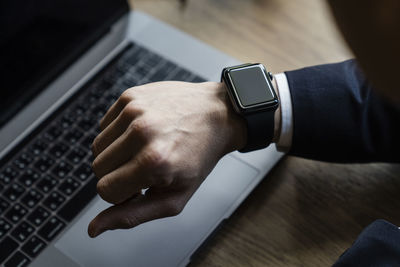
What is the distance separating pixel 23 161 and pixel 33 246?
0.15 meters

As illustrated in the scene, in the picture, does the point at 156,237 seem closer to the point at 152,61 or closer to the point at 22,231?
the point at 22,231

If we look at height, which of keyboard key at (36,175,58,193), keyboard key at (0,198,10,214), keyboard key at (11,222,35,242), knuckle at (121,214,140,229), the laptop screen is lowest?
knuckle at (121,214,140,229)

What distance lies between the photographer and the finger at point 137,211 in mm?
551

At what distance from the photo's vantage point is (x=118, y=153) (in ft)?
1.90

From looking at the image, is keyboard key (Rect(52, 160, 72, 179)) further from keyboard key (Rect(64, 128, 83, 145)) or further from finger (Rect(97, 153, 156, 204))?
finger (Rect(97, 153, 156, 204))

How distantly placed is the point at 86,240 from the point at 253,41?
1.61 ft

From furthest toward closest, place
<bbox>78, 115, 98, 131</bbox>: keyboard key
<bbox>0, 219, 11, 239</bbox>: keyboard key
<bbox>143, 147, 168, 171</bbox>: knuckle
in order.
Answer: <bbox>78, 115, 98, 131</bbox>: keyboard key
<bbox>0, 219, 11, 239</bbox>: keyboard key
<bbox>143, 147, 168, 171</bbox>: knuckle

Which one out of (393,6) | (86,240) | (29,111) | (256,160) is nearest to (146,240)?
(86,240)

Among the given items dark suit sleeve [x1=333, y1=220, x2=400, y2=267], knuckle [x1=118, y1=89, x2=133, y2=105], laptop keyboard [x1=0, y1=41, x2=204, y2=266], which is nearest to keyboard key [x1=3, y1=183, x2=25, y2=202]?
laptop keyboard [x1=0, y1=41, x2=204, y2=266]

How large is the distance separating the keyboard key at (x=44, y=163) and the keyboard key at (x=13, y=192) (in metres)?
0.04

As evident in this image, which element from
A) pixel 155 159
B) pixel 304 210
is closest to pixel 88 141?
pixel 155 159

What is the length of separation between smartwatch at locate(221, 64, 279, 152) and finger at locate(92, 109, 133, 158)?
0.50 feet

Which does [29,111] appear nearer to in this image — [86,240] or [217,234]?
[86,240]

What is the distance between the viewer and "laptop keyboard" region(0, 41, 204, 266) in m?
0.64
